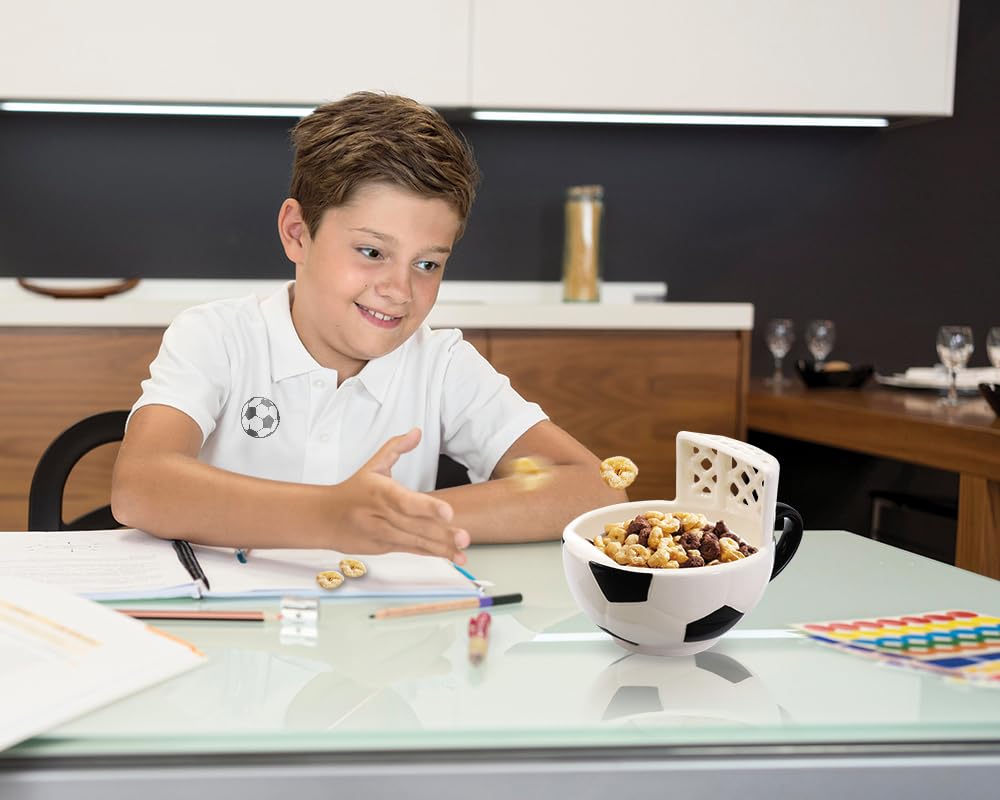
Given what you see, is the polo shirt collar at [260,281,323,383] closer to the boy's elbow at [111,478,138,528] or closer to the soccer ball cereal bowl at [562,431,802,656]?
the boy's elbow at [111,478,138,528]

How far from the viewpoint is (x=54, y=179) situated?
2.84 m

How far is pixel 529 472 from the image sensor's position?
1.31m

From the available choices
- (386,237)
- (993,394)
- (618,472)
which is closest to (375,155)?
(386,237)

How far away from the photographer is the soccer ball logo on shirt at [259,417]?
59.2 inches

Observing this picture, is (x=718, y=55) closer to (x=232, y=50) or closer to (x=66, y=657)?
(x=232, y=50)

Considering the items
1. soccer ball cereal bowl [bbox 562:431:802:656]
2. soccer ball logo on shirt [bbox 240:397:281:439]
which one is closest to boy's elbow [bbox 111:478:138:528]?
soccer ball logo on shirt [bbox 240:397:281:439]

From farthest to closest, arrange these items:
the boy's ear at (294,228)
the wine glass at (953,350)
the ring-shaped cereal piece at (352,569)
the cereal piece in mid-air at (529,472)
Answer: the wine glass at (953,350) < the boy's ear at (294,228) < the cereal piece in mid-air at (529,472) < the ring-shaped cereal piece at (352,569)

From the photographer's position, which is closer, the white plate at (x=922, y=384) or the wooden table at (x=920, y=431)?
the wooden table at (x=920, y=431)

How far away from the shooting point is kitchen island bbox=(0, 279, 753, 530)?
241 cm

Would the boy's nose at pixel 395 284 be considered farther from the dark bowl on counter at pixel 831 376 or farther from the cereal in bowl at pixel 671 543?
the dark bowl on counter at pixel 831 376

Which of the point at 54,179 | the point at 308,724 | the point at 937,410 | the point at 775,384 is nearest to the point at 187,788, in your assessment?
the point at 308,724

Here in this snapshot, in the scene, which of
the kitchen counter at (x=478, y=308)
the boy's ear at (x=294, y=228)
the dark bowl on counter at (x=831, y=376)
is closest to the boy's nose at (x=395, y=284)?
the boy's ear at (x=294, y=228)

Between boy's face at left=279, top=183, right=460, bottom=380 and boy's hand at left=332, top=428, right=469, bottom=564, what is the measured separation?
19.9 inches

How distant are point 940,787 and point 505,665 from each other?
267mm
